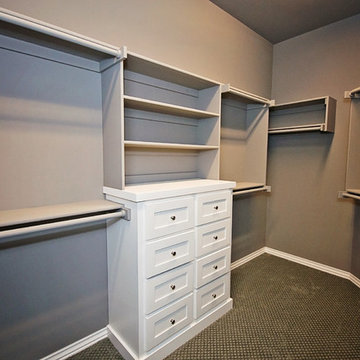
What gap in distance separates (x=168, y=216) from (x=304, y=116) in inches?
89.8

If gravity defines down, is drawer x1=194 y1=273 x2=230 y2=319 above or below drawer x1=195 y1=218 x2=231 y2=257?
below

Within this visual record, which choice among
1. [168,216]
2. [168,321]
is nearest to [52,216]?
[168,216]

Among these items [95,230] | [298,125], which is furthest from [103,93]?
[298,125]

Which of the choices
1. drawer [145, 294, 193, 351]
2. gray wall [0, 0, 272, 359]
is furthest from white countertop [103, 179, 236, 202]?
drawer [145, 294, 193, 351]

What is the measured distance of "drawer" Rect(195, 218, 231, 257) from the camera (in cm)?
174

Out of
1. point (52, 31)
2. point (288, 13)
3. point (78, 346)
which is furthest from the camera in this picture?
point (288, 13)

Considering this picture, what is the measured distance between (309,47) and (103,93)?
8.30 ft

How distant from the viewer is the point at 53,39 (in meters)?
1.29

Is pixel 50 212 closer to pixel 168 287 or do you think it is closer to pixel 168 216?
pixel 168 216

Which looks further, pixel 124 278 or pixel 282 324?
pixel 282 324

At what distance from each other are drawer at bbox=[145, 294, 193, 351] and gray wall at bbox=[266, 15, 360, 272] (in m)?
1.94

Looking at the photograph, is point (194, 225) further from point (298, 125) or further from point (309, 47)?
point (309, 47)

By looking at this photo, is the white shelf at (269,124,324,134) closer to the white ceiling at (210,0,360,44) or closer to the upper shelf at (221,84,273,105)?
the upper shelf at (221,84,273,105)

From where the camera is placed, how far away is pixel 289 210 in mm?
3082
